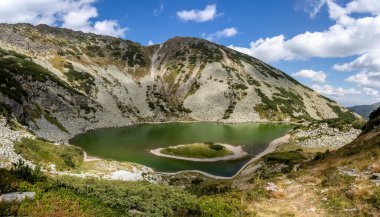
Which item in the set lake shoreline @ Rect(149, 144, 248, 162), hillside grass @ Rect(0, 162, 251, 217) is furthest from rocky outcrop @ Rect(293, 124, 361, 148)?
hillside grass @ Rect(0, 162, 251, 217)

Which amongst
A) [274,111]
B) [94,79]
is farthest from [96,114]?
[274,111]

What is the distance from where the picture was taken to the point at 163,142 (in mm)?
113375

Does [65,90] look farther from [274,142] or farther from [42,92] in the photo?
[274,142]

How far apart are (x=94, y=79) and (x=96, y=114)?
42645 millimetres

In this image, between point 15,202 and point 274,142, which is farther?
point 274,142

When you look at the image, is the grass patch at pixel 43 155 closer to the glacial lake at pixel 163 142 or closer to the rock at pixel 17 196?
the glacial lake at pixel 163 142

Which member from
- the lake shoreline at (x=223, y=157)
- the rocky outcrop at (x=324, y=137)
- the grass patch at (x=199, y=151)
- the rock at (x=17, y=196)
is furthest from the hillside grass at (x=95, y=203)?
the rocky outcrop at (x=324, y=137)

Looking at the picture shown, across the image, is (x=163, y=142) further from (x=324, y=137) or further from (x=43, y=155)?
(x=43, y=155)

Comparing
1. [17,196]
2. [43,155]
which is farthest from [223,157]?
[17,196]

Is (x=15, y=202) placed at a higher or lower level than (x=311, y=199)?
higher

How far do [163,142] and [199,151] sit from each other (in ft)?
73.7

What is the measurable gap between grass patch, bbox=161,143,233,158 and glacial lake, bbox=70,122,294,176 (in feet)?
18.2

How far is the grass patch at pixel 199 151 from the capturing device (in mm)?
92938

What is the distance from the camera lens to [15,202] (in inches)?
626
